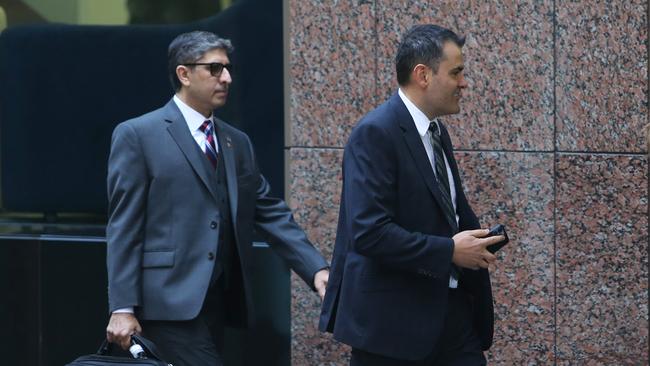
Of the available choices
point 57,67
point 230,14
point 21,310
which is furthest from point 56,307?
point 230,14

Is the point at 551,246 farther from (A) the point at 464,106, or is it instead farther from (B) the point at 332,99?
(B) the point at 332,99

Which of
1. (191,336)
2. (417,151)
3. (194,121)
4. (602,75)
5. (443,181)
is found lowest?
(191,336)

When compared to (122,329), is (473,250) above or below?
above

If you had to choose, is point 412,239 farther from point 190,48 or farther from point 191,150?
point 190,48

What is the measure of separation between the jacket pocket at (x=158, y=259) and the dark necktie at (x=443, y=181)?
1.23 metres

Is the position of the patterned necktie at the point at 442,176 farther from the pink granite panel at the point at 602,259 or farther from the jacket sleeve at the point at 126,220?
the pink granite panel at the point at 602,259

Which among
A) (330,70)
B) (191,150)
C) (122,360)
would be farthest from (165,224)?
(330,70)

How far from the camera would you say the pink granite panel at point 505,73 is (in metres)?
6.15

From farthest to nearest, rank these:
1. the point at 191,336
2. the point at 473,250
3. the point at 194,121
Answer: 1. the point at 194,121
2. the point at 191,336
3. the point at 473,250

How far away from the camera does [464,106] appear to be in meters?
6.22

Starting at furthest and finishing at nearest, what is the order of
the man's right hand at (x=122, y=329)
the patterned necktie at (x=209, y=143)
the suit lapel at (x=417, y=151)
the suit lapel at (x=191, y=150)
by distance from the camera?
the patterned necktie at (x=209, y=143) → the suit lapel at (x=191, y=150) → the man's right hand at (x=122, y=329) → the suit lapel at (x=417, y=151)

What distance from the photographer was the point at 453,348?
448cm

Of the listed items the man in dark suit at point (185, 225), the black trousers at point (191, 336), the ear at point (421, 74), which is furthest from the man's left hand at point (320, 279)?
the ear at point (421, 74)

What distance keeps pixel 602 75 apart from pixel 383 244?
232 cm
